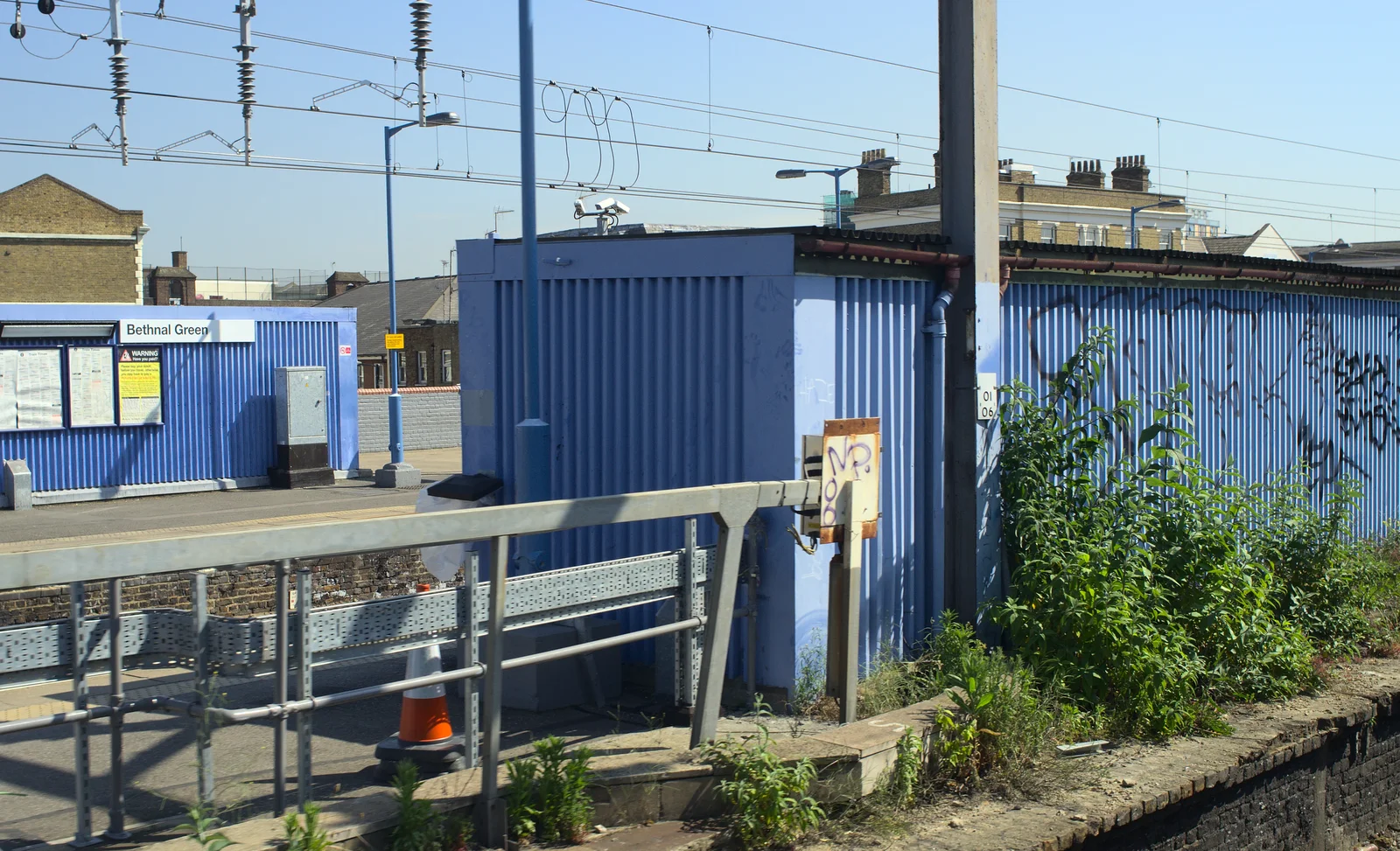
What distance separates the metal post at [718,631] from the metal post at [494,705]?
1090mm

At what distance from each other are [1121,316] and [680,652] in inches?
196

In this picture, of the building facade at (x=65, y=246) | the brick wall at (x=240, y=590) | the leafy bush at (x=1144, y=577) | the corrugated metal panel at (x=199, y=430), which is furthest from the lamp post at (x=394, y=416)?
the building facade at (x=65, y=246)

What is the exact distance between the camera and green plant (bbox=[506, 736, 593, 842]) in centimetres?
477

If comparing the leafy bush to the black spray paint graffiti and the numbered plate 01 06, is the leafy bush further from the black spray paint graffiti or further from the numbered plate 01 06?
the numbered plate 01 06

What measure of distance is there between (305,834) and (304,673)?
510 mm

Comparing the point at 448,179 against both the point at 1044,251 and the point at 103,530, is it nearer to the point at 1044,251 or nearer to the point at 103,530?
the point at 103,530

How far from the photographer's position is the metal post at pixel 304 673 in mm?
4133

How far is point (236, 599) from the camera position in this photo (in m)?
11.9

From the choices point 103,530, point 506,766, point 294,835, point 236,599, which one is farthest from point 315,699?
point 103,530

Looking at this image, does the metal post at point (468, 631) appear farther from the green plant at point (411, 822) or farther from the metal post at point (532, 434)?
the metal post at point (532, 434)

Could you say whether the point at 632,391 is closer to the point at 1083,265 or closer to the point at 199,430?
the point at 1083,265

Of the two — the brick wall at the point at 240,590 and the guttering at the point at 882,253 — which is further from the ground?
the guttering at the point at 882,253

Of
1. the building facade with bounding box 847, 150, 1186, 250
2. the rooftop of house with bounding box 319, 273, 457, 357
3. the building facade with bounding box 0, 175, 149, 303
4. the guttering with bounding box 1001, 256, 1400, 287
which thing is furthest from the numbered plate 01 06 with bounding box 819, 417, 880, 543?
the building facade with bounding box 847, 150, 1186, 250

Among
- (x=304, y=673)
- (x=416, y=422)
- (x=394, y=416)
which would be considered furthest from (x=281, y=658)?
(x=416, y=422)
